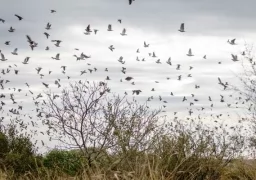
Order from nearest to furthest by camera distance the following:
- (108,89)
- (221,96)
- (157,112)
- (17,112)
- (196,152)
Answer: (196,152), (157,112), (108,89), (221,96), (17,112)

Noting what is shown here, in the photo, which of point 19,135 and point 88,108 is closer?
point 88,108

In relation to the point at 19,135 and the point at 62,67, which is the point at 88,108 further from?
the point at 62,67

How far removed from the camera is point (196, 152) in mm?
12352

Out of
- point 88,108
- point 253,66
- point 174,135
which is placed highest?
point 253,66

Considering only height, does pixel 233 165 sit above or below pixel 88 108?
below

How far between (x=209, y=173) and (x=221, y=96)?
15268mm

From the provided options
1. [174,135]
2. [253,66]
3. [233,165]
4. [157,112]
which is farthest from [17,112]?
[174,135]

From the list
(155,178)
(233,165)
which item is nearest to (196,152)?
(155,178)

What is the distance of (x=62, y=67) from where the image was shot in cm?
3238

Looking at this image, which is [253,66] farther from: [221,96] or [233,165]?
[233,165]

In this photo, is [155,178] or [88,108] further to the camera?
[88,108]

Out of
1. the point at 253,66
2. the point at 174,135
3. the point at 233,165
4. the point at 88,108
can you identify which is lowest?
the point at 233,165

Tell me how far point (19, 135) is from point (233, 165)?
13.3 m

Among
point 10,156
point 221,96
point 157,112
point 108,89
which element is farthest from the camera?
point 221,96
